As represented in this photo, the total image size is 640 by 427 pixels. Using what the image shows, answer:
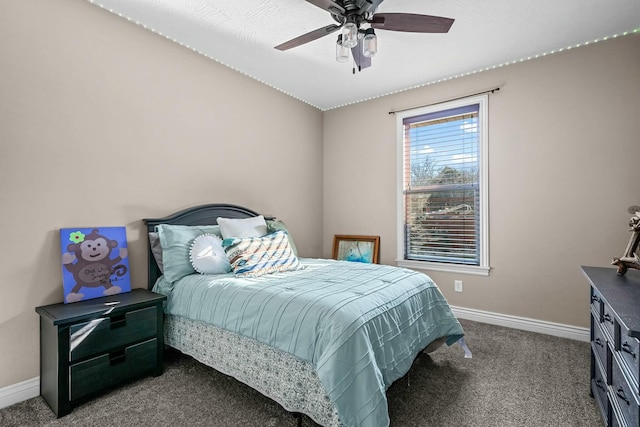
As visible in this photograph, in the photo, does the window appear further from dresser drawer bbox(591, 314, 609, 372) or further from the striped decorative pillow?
the striped decorative pillow

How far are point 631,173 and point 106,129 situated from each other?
13.7 feet

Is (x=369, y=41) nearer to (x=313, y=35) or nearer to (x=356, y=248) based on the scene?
(x=313, y=35)

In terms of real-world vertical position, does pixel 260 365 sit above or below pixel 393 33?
below

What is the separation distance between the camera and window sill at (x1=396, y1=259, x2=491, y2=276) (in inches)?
132

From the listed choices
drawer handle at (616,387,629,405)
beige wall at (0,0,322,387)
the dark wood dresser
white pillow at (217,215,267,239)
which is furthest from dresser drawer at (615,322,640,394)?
beige wall at (0,0,322,387)

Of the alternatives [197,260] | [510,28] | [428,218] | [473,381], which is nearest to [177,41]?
[197,260]

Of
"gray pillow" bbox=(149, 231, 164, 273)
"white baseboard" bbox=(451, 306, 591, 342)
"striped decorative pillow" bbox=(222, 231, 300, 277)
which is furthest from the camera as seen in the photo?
"white baseboard" bbox=(451, 306, 591, 342)

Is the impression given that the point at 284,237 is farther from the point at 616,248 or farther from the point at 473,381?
the point at 616,248

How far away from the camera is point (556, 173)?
9.65ft

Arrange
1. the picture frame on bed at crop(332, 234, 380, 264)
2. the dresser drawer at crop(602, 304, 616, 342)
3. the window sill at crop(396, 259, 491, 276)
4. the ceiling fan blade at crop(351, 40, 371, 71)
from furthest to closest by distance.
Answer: the picture frame on bed at crop(332, 234, 380, 264) < the window sill at crop(396, 259, 491, 276) < the ceiling fan blade at crop(351, 40, 371, 71) < the dresser drawer at crop(602, 304, 616, 342)

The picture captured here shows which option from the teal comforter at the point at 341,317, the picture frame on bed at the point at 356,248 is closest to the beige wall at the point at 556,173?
the picture frame on bed at the point at 356,248

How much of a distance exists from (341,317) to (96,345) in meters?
1.52

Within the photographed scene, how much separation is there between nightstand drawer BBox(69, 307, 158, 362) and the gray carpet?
0.31 meters

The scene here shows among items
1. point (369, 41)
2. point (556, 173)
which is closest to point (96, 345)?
point (369, 41)
